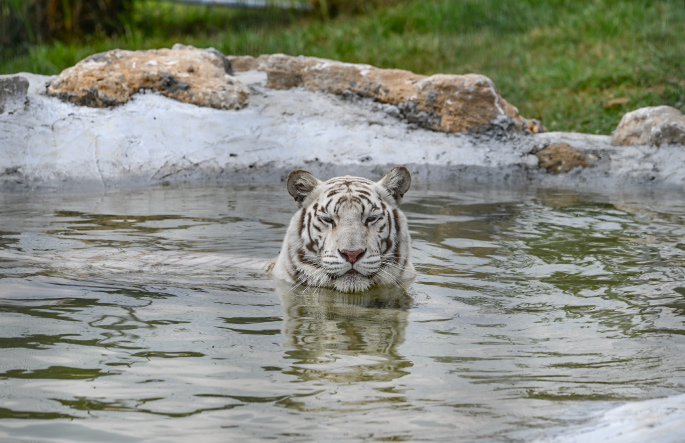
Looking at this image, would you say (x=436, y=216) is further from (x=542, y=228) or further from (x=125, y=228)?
(x=125, y=228)

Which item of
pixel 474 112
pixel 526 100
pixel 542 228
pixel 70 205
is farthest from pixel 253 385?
pixel 526 100

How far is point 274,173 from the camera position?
7973mm

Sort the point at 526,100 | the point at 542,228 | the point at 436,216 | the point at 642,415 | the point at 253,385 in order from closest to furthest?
the point at 642,415 < the point at 253,385 < the point at 542,228 < the point at 436,216 < the point at 526,100

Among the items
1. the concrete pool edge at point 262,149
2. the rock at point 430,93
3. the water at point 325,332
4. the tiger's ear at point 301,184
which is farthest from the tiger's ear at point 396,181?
the rock at point 430,93

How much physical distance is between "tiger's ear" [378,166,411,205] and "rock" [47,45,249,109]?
3.72 m

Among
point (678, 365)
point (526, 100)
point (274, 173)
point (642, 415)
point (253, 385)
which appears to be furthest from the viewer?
point (526, 100)

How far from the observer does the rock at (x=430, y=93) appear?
8.27 m

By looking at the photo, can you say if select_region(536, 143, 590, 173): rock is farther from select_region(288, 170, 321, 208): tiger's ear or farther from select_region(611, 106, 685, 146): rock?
select_region(288, 170, 321, 208): tiger's ear

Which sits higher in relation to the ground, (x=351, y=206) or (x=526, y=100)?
(x=526, y=100)

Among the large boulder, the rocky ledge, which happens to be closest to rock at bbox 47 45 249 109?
the rocky ledge

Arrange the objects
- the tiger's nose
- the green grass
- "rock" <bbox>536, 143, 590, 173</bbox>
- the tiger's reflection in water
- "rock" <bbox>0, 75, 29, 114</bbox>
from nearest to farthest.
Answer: the tiger's reflection in water, the tiger's nose, "rock" <bbox>0, 75, 29, 114</bbox>, "rock" <bbox>536, 143, 590, 173</bbox>, the green grass

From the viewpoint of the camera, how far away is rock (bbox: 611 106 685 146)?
7938 mm

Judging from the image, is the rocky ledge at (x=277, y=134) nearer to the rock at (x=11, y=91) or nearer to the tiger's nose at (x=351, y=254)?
the rock at (x=11, y=91)

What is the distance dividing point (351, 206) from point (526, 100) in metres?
6.68
